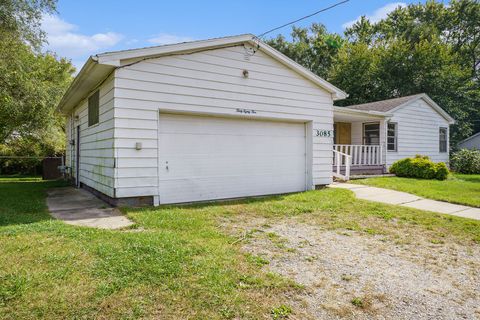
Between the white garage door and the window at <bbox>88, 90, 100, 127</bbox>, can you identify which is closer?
the white garage door

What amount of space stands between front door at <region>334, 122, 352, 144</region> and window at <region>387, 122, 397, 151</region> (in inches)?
70.2

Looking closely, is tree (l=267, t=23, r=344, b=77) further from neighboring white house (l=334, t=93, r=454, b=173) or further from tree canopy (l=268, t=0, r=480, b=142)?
neighboring white house (l=334, t=93, r=454, b=173)

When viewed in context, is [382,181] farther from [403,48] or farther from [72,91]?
[403,48]

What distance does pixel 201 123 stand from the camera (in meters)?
7.48

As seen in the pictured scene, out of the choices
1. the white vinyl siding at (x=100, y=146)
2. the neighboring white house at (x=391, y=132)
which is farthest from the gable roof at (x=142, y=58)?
the neighboring white house at (x=391, y=132)

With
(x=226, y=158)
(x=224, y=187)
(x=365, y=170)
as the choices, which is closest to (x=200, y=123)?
(x=226, y=158)

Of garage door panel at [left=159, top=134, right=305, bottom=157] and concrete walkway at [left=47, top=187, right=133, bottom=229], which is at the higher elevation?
A: garage door panel at [left=159, top=134, right=305, bottom=157]

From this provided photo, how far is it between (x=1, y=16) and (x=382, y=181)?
41.4 ft

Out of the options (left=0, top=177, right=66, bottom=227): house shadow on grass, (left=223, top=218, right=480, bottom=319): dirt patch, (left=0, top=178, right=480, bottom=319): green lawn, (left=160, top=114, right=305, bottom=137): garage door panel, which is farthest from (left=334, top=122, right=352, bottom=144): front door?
(left=0, top=177, right=66, bottom=227): house shadow on grass

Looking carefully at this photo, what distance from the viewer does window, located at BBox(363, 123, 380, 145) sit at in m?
14.6

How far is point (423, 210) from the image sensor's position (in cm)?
659

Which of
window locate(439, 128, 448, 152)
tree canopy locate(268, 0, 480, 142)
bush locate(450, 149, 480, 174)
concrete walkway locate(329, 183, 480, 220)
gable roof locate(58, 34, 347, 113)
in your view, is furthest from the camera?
tree canopy locate(268, 0, 480, 142)

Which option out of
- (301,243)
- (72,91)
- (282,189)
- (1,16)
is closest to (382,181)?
(282,189)

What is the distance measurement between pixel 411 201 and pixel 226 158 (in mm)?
4506
